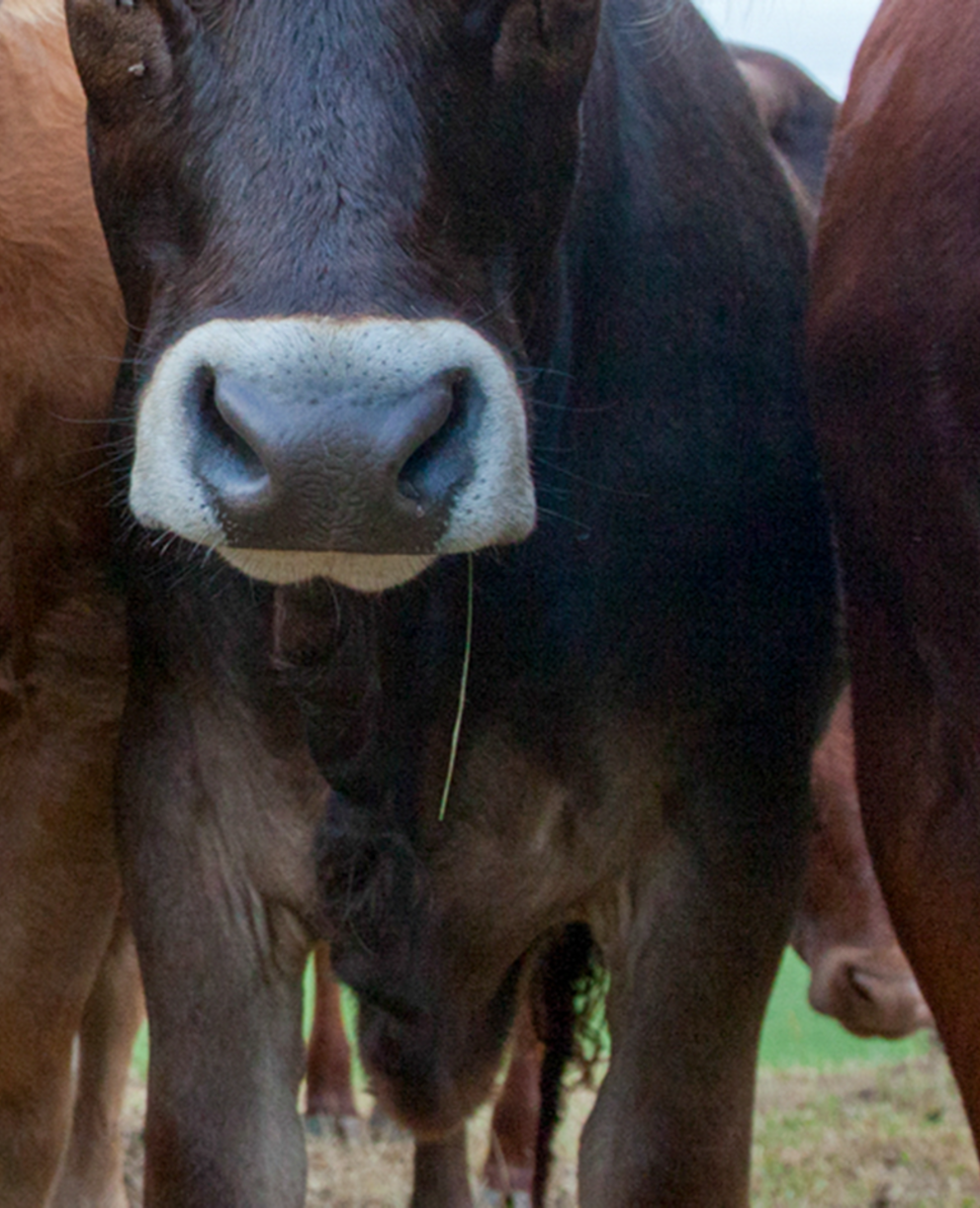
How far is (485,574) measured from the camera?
3.00 m

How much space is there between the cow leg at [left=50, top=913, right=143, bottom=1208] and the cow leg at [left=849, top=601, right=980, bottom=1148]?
2097 mm

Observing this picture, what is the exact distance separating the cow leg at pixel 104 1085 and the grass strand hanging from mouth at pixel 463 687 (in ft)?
5.54

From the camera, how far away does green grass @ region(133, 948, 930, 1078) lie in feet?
23.2

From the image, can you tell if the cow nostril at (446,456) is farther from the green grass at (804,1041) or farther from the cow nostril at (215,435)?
the green grass at (804,1041)

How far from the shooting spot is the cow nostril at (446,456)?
2240 mm

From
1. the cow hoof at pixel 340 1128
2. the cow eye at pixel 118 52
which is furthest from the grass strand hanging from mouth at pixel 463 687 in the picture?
the cow hoof at pixel 340 1128

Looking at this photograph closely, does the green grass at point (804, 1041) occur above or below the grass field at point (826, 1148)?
below

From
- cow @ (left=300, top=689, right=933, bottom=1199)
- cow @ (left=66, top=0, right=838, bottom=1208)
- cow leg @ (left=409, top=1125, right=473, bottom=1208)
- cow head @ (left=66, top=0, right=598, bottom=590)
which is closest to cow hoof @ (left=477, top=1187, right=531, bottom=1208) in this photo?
cow @ (left=300, top=689, right=933, bottom=1199)

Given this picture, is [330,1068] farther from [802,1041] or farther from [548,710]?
[548,710]

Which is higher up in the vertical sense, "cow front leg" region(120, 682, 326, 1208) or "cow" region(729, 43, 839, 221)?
"cow" region(729, 43, 839, 221)

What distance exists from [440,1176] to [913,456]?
2.31 meters

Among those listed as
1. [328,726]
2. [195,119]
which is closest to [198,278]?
[195,119]

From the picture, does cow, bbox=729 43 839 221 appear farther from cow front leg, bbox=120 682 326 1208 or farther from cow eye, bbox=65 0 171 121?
cow eye, bbox=65 0 171 121

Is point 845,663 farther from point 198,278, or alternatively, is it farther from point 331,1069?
point 331,1069
